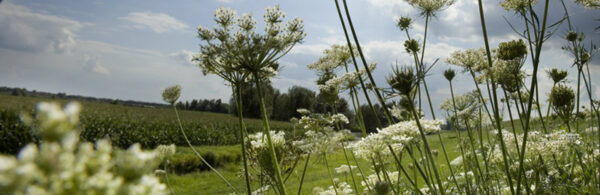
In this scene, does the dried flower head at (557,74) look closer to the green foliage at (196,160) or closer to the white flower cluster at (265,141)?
the white flower cluster at (265,141)

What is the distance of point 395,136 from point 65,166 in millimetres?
1766

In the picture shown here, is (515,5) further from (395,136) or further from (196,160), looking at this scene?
(196,160)

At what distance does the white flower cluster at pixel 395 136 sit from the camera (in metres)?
1.99

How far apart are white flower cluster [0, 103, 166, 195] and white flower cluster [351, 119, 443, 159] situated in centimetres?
155

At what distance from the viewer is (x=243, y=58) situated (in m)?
2.12

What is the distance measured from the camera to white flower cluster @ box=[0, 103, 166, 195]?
414 millimetres

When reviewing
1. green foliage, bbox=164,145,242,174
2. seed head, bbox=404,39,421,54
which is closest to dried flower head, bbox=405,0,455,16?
seed head, bbox=404,39,421,54

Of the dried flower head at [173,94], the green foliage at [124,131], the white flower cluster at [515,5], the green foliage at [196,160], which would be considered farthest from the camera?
the green foliage at [124,131]

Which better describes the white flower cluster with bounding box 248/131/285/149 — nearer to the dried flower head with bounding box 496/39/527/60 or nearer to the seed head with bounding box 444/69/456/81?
the dried flower head with bounding box 496/39/527/60

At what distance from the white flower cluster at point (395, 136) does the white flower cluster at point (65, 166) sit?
5.10ft

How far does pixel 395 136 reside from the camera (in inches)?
79.4

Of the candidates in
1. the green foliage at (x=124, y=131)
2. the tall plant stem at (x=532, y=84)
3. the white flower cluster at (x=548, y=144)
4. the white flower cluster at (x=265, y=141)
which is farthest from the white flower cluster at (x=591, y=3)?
the green foliage at (x=124, y=131)

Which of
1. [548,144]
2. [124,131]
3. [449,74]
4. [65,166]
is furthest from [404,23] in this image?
[124,131]

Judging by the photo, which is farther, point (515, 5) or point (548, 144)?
point (515, 5)
